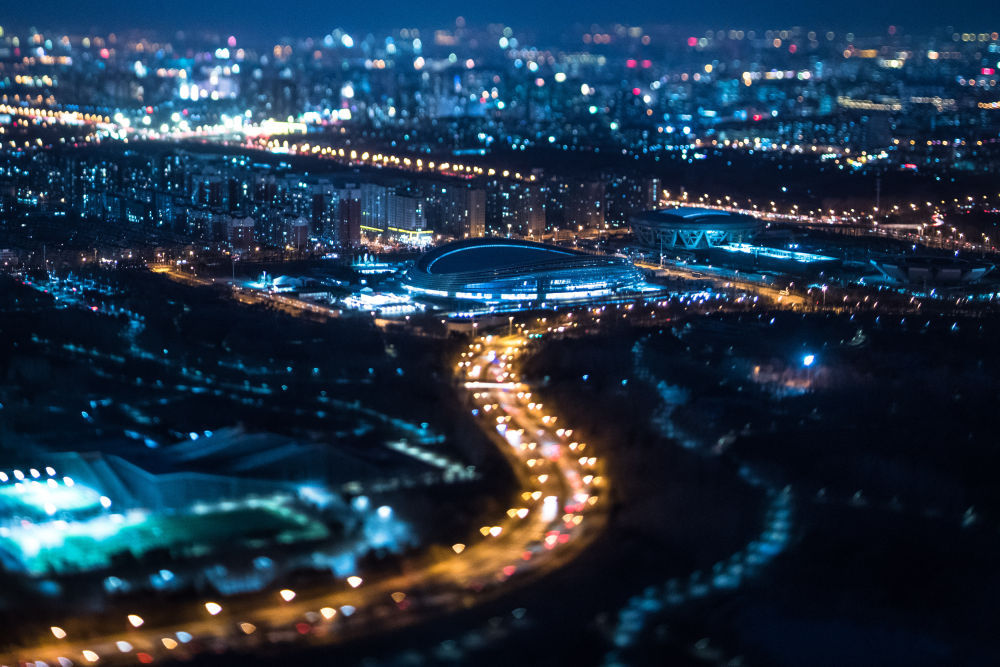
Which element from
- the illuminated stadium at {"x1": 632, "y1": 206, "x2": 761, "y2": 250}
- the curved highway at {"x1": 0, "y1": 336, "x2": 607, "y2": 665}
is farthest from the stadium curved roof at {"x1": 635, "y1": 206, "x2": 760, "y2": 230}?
the curved highway at {"x1": 0, "y1": 336, "x2": 607, "y2": 665}

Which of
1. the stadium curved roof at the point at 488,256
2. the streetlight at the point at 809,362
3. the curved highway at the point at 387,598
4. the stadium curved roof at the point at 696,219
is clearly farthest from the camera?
the stadium curved roof at the point at 696,219

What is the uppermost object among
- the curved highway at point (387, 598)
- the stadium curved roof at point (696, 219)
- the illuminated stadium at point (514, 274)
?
the stadium curved roof at point (696, 219)

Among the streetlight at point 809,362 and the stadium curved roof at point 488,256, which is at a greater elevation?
the stadium curved roof at point 488,256

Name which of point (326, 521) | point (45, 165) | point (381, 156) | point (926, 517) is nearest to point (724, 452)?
point (926, 517)

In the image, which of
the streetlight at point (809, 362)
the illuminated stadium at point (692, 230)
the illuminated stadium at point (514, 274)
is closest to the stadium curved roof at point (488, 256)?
the illuminated stadium at point (514, 274)

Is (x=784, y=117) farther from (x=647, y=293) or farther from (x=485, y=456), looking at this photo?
(x=485, y=456)

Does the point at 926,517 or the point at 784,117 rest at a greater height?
the point at 784,117

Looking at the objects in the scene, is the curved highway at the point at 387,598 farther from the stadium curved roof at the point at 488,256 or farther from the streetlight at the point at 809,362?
the stadium curved roof at the point at 488,256

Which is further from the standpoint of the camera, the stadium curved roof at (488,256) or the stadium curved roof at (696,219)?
the stadium curved roof at (696,219)

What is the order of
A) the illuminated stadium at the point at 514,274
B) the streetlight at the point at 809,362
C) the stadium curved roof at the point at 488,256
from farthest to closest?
the stadium curved roof at the point at 488,256
the illuminated stadium at the point at 514,274
the streetlight at the point at 809,362
